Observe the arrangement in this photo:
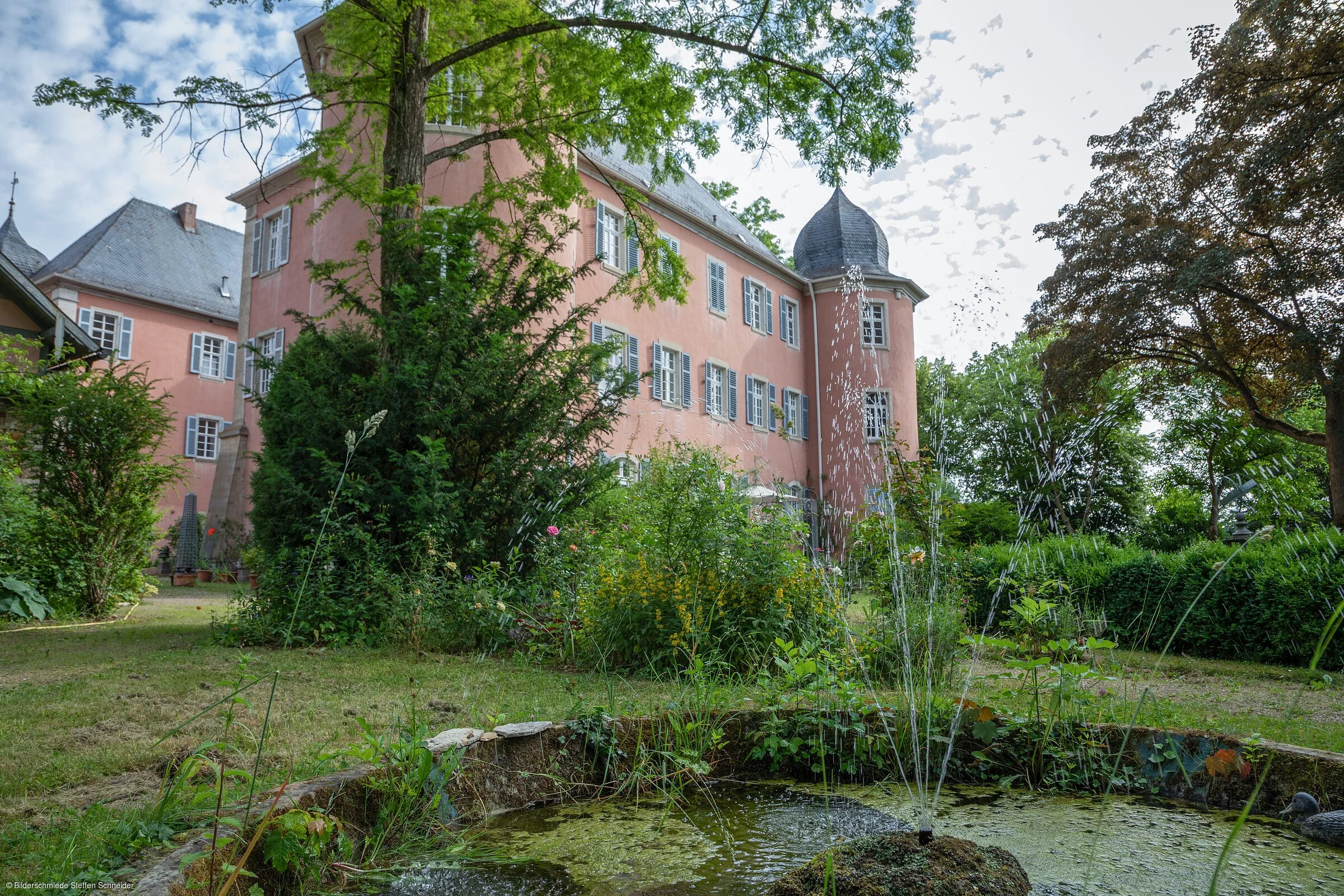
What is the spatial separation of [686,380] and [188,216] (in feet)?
68.2

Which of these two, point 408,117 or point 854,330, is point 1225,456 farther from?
point 408,117

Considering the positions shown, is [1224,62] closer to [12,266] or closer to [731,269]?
[731,269]

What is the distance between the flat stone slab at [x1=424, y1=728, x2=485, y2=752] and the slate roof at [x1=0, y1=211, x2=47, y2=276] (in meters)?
30.7

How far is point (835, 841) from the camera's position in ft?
8.36

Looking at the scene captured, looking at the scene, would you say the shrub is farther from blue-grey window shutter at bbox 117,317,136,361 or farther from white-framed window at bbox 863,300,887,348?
blue-grey window shutter at bbox 117,317,136,361

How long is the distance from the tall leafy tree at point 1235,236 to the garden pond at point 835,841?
10562 mm

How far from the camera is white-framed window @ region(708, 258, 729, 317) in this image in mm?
22297

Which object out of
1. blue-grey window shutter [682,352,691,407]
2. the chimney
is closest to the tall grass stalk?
blue-grey window shutter [682,352,691,407]

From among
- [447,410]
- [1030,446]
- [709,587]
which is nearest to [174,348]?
[447,410]

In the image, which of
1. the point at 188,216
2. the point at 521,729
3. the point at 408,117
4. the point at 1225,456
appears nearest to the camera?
the point at 521,729

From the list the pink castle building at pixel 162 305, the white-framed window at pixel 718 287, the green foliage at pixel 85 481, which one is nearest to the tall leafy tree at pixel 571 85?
the green foliage at pixel 85 481

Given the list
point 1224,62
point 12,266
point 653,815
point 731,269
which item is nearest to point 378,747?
point 653,815

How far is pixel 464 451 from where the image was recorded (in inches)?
306

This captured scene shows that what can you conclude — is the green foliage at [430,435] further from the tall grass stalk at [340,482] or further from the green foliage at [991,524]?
the green foliage at [991,524]
